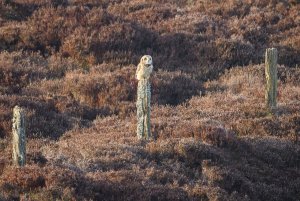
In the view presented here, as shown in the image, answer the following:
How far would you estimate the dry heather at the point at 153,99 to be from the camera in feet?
44.0

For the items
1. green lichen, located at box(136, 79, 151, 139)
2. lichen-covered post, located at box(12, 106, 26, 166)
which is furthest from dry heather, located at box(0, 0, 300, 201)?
green lichen, located at box(136, 79, 151, 139)

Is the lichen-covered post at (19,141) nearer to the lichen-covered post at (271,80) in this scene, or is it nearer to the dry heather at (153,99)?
the dry heather at (153,99)

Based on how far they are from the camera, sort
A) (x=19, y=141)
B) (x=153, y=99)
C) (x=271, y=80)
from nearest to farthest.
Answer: (x=19, y=141)
(x=271, y=80)
(x=153, y=99)

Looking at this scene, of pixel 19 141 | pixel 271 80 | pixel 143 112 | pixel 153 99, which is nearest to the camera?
pixel 19 141

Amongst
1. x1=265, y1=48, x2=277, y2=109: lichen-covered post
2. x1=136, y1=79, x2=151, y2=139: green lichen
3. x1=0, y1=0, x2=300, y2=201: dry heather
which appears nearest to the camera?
x1=0, y1=0, x2=300, y2=201: dry heather

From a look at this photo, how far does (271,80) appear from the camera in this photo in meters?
18.7

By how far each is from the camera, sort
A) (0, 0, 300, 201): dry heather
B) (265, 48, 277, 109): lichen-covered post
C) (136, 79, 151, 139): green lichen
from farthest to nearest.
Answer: (265, 48, 277, 109): lichen-covered post → (136, 79, 151, 139): green lichen → (0, 0, 300, 201): dry heather

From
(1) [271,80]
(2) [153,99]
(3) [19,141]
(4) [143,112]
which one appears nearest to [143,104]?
(4) [143,112]

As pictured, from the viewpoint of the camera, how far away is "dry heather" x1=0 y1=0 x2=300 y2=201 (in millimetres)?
13406

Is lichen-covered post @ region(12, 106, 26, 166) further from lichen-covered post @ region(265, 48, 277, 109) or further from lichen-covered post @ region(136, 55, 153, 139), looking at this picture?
lichen-covered post @ region(265, 48, 277, 109)

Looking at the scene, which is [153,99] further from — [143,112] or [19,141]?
[19,141]

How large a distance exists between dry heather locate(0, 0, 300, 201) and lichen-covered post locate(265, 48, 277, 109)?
1.04 ft

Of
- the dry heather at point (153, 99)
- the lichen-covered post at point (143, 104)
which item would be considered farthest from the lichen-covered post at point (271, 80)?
the lichen-covered post at point (143, 104)

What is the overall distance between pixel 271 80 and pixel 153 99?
3721mm
